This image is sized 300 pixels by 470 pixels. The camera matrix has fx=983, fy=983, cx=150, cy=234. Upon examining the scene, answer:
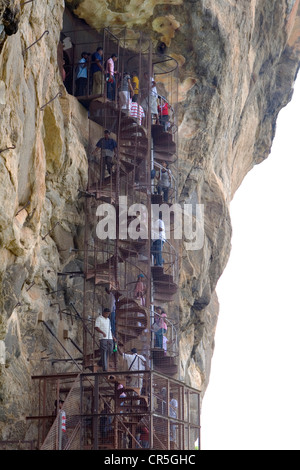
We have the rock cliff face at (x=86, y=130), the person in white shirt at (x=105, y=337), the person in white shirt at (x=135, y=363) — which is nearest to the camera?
the rock cliff face at (x=86, y=130)

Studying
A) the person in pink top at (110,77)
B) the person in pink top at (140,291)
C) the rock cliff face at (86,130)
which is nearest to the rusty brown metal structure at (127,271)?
the person in pink top at (140,291)

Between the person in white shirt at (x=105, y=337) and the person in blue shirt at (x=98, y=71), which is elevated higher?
the person in blue shirt at (x=98, y=71)

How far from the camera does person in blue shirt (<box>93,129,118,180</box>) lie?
1166 inches

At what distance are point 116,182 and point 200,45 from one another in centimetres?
683

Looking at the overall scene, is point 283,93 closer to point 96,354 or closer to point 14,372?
point 96,354

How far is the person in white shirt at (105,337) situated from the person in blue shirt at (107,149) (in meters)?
5.07

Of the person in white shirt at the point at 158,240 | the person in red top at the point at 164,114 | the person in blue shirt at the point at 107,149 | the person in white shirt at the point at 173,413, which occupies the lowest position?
the person in white shirt at the point at 173,413

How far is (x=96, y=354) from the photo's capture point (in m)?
27.3

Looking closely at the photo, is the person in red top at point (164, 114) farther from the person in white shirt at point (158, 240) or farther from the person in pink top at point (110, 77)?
the person in white shirt at point (158, 240)

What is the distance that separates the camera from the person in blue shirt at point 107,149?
29.6m

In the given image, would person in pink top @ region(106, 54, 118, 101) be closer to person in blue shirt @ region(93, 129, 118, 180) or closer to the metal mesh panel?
person in blue shirt @ region(93, 129, 118, 180)

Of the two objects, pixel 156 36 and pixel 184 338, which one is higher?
pixel 156 36

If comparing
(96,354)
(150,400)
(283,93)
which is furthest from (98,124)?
(283,93)

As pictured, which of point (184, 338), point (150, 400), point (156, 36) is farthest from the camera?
point (184, 338)
